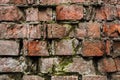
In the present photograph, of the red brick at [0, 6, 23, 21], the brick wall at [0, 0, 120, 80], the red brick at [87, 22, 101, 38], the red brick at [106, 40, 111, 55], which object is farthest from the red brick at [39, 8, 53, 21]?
the red brick at [106, 40, 111, 55]

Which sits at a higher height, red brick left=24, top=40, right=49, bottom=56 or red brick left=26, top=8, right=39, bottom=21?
red brick left=26, top=8, right=39, bottom=21

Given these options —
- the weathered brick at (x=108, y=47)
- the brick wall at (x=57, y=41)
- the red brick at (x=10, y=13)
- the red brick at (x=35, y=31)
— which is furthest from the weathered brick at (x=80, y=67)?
the red brick at (x=10, y=13)

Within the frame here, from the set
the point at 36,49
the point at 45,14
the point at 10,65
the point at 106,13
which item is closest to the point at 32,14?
the point at 45,14

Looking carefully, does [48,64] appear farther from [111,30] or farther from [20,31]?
[111,30]

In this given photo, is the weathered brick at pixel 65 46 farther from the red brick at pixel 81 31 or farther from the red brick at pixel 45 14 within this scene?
the red brick at pixel 45 14

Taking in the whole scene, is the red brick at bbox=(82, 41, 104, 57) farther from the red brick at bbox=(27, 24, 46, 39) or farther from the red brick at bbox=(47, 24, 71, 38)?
the red brick at bbox=(27, 24, 46, 39)

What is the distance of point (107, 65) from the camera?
1.49 m

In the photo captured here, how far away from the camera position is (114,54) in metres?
1.51

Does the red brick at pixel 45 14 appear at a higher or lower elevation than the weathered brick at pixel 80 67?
higher

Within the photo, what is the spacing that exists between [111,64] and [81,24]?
27cm

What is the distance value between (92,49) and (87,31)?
101 mm

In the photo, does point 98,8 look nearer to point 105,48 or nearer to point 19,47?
A: point 105,48

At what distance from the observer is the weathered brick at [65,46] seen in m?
1.48

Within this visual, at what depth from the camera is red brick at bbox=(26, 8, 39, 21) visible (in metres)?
1.50
